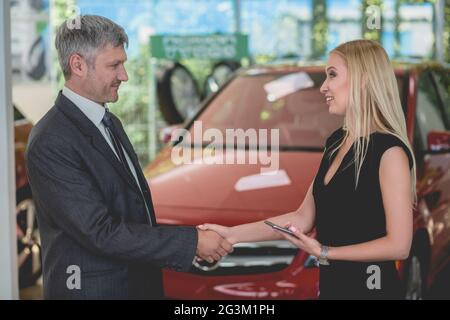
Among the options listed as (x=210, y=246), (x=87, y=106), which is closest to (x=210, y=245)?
(x=210, y=246)

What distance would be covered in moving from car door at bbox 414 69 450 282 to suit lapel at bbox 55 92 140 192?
2625 millimetres

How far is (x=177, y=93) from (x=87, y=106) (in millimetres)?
7554

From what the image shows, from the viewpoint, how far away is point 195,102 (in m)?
10.9

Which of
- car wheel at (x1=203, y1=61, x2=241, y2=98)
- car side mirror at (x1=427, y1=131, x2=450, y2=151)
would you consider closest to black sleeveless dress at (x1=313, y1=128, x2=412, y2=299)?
car side mirror at (x1=427, y1=131, x2=450, y2=151)

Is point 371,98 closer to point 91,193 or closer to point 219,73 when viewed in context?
point 91,193

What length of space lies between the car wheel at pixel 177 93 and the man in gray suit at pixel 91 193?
6992 millimetres

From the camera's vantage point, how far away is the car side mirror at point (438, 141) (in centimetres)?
538

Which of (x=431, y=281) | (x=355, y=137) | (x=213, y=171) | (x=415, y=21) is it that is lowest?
(x=431, y=281)

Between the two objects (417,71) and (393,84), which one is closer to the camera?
(393,84)

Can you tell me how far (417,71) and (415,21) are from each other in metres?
6.48
